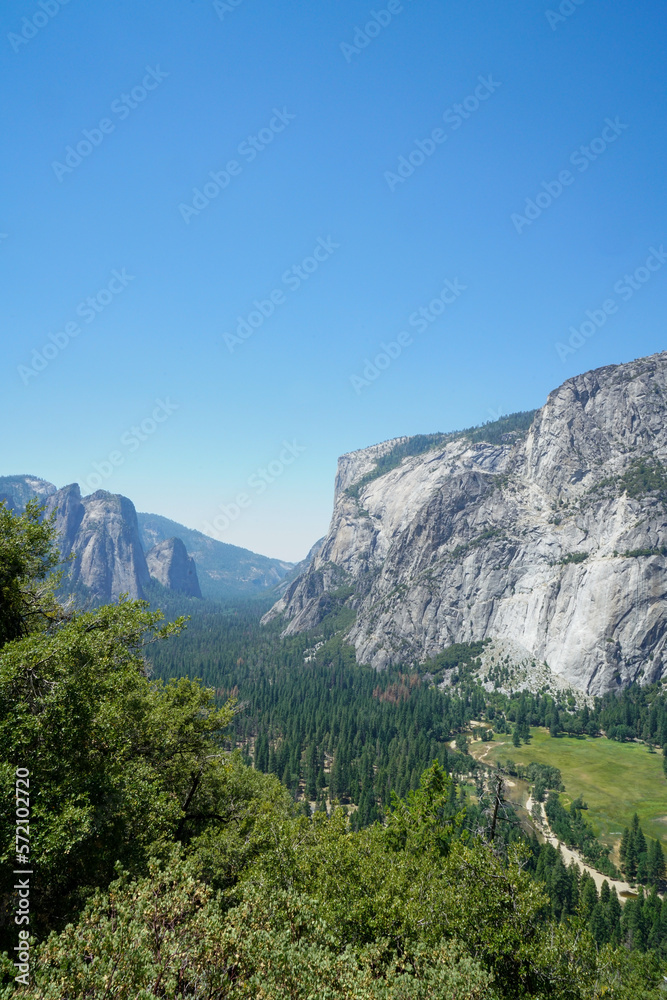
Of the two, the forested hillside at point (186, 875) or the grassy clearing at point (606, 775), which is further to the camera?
the grassy clearing at point (606, 775)

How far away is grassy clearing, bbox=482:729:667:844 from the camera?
88.7 meters

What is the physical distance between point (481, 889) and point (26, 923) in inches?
580

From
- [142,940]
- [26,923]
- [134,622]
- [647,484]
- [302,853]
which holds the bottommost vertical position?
[302,853]

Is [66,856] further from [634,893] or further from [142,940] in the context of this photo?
[634,893]

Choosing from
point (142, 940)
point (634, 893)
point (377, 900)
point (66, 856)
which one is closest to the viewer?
point (142, 940)

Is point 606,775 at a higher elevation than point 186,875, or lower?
lower

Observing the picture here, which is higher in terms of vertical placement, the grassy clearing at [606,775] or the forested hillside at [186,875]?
the forested hillside at [186,875]

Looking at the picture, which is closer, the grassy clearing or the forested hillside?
the forested hillside

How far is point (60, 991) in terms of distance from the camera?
835cm

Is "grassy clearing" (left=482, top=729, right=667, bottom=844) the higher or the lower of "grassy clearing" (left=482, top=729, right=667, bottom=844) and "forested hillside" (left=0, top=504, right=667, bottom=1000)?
the lower

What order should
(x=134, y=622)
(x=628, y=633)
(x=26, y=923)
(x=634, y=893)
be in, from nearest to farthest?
(x=26, y=923) → (x=134, y=622) → (x=634, y=893) → (x=628, y=633)

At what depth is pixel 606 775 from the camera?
4350 inches

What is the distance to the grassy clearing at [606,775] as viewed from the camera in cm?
8869

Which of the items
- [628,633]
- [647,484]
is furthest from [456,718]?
[647,484]
